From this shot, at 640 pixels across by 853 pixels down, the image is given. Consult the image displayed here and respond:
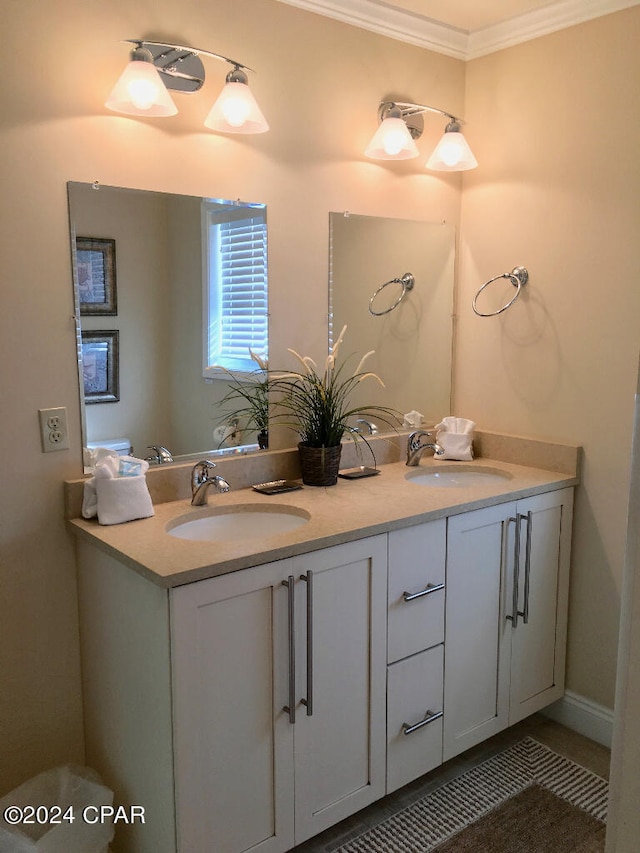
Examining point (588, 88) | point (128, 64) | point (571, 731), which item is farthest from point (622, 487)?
→ point (128, 64)

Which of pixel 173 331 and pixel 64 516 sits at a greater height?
pixel 173 331

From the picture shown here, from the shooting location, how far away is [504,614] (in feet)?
7.59

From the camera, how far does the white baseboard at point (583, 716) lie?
2469mm

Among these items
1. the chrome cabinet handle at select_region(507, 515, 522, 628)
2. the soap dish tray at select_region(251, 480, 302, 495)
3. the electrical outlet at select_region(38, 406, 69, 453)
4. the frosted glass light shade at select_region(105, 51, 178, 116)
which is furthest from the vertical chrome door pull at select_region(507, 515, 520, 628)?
the frosted glass light shade at select_region(105, 51, 178, 116)

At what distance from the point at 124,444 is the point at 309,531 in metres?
0.60

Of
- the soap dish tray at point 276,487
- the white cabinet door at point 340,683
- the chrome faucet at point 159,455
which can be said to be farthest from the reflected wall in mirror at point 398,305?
the white cabinet door at point 340,683

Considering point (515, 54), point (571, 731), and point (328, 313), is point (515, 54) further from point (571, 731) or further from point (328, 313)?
point (571, 731)

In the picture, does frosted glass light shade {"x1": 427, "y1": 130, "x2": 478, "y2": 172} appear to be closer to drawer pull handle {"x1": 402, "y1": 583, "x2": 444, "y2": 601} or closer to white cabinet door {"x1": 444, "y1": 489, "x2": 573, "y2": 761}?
white cabinet door {"x1": 444, "y1": 489, "x2": 573, "y2": 761}

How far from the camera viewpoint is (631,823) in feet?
2.43

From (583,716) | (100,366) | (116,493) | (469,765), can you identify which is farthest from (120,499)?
(583,716)

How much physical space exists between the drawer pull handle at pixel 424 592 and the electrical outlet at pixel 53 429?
1006 mm

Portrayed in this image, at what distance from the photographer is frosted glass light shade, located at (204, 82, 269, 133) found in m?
2.00

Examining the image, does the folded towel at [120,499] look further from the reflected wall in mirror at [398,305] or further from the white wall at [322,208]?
the reflected wall in mirror at [398,305]

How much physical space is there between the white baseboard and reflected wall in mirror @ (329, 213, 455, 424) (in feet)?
3.72
